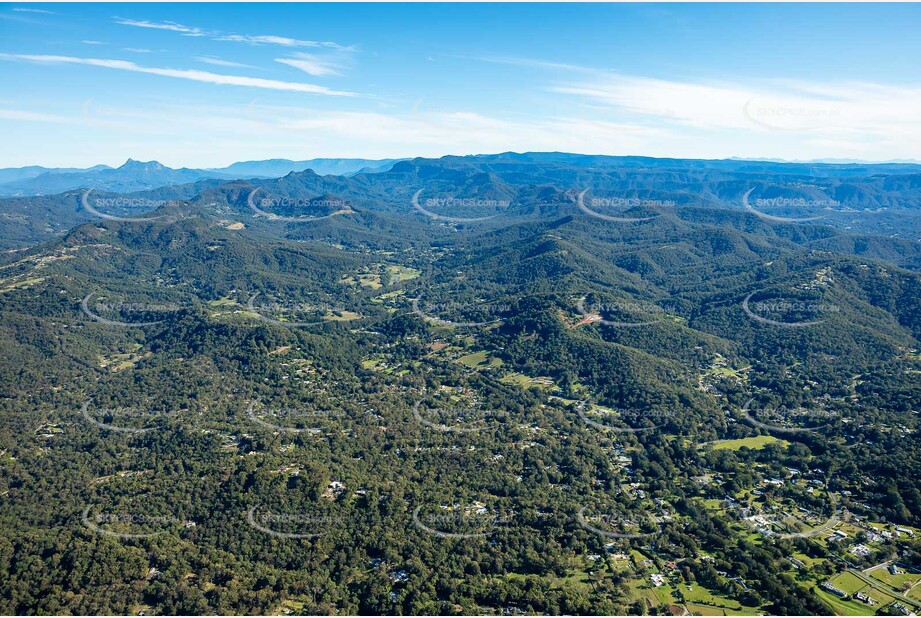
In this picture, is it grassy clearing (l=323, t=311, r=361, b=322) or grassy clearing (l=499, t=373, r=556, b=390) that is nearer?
grassy clearing (l=499, t=373, r=556, b=390)

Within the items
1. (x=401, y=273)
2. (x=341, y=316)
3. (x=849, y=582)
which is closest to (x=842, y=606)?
(x=849, y=582)

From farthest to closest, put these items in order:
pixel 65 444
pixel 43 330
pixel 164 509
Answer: pixel 43 330 → pixel 65 444 → pixel 164 509

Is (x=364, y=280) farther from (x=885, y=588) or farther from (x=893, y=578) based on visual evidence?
(x=885, y=588)

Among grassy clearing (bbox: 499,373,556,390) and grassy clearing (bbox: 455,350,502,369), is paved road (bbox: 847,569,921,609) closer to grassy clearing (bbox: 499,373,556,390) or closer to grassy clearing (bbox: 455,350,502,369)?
grassy clearing (bbox: 499,373,556,390)

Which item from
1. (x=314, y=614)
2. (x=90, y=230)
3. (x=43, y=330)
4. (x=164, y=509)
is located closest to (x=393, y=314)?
(x=43, y=330)

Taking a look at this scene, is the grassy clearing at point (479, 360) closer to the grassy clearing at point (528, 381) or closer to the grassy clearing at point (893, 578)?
the grassy clearing at point (528, 381)

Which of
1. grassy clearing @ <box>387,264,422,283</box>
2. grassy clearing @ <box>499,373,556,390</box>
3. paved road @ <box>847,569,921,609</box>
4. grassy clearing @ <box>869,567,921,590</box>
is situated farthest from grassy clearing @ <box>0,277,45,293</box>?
grassy clearing @ <box>869,567,921,590</box>

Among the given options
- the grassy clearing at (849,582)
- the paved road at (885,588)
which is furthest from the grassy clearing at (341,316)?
the paved road at (885,588)

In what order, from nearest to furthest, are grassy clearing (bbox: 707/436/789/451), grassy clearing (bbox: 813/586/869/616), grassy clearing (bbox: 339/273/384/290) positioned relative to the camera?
grassy clearing (bbox: 813/586/869/616) < grassy clearing (bbox: 707/436/789/451) < grassy clearing (bbox: 339/273/384/290)

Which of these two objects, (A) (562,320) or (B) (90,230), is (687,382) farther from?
(B) (90,230)

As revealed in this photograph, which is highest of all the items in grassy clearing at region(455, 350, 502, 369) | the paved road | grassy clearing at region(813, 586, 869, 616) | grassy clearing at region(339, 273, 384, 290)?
grassy clearing at region(339, 273, 384, 290)

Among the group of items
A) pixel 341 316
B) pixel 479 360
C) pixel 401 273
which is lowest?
pixel 479 360
